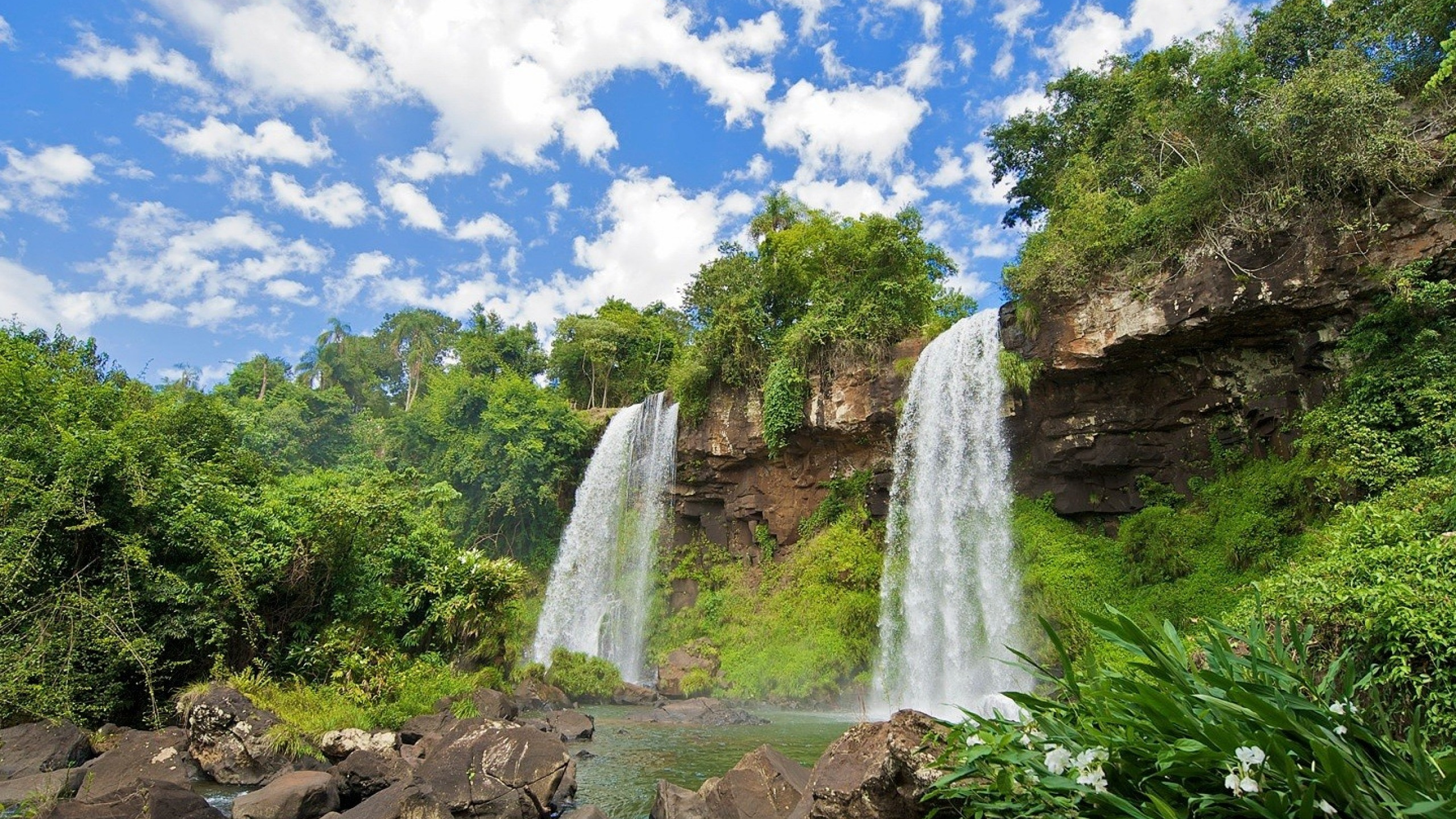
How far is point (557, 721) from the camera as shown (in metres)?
12.4

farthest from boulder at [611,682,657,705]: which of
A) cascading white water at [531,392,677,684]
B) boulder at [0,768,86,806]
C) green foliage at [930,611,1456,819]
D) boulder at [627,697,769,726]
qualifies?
green foliage at [930,611,1456,819]

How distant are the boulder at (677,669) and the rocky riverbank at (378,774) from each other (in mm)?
8626

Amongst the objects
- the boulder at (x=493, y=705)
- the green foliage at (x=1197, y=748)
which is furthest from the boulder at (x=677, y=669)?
the green foliage at (x=1197, y=748)

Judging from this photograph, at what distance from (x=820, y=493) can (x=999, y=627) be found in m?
7.20

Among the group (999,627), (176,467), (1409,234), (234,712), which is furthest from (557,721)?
(1409,234)

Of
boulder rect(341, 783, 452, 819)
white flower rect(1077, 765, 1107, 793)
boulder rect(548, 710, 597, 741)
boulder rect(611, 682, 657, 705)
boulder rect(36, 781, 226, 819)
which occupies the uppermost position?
white flower rect(1077, 765, 1107, 793)

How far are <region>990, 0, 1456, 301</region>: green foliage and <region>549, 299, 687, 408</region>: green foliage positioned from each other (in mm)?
18563

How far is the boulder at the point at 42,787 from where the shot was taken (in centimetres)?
608

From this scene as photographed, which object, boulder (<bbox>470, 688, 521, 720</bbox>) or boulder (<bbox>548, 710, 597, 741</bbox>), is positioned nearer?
boulder (<bbox>470, 688, 521, 720</bbox>)

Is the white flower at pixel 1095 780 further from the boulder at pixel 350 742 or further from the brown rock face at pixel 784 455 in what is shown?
the brown rock face at pixel 784 455

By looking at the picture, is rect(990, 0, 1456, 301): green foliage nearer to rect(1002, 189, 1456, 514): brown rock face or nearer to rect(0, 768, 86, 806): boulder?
rect(1002, 189, 1456, 514): brown rock face

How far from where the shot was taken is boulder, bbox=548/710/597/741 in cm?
1187

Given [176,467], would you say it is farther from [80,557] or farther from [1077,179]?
[1077,179]

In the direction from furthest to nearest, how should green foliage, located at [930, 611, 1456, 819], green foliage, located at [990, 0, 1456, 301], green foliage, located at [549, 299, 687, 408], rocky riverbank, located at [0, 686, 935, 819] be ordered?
green foliage, located at [549, 299, 687, 408] → green foliage, located at [990, 0, 1456, 301] → rocky riverbank, located at [0, 686, 935, 819] → green foliage, located at [930, 611, 1456, 819]
